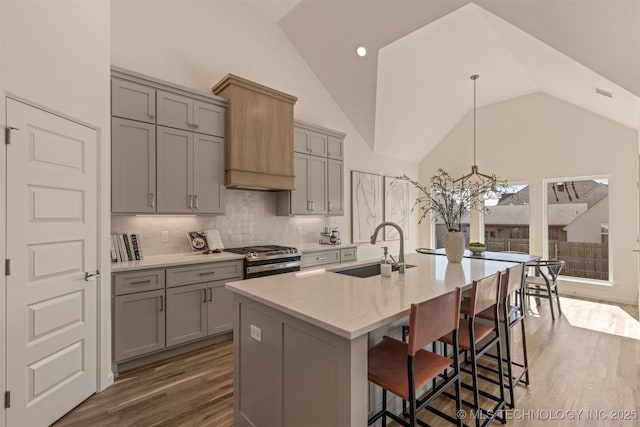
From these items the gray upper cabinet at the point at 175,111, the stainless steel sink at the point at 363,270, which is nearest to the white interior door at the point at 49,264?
the gray upper cabinet at the point at 175,111

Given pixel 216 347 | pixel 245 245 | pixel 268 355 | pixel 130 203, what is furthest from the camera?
pixel 245 245

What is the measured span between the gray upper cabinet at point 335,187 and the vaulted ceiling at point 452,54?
1.08m

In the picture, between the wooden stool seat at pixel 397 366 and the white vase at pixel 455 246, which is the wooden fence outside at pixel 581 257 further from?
the wooden stool seat at pixel 397 366

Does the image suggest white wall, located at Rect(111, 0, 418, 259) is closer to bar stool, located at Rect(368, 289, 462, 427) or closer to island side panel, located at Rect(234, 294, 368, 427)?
island side panel, located at Rect(234, 294, 368, 427)

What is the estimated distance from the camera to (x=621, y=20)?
7.16 feet

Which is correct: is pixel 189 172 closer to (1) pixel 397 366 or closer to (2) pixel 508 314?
(1) pixel 397 366

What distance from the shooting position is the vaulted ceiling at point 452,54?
250 centimetres

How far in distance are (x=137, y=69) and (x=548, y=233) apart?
6.51 metres

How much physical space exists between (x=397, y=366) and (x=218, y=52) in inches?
155

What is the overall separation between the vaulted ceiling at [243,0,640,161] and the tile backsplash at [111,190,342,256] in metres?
2.16

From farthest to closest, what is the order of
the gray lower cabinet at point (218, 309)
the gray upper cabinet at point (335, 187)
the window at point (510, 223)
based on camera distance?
the window at point (510, 223)
the gray upper cabinet at point (335, 187)
the gray lower cabinet at point (218, 309)

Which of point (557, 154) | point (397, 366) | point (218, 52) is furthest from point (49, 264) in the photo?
point (557, 154)

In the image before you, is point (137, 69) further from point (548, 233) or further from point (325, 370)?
point (548, 233)

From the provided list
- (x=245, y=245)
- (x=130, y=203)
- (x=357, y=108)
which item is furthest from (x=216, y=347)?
(x=357, y=108)
